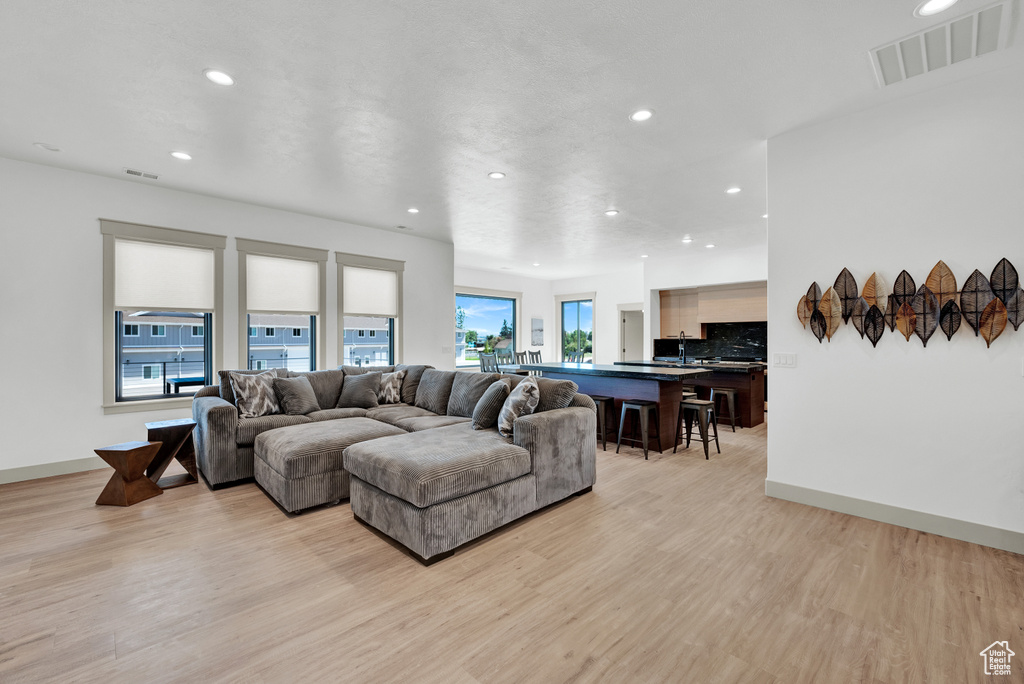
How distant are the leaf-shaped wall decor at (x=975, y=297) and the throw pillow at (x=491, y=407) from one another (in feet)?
9.80

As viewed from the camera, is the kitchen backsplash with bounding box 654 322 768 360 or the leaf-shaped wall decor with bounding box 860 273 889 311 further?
the kitchen backsplash with bounding box 654 322 768 360

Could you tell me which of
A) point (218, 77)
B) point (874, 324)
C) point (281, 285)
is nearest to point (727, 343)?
point (874, 324)

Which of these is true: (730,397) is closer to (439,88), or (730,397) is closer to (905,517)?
(905,517)

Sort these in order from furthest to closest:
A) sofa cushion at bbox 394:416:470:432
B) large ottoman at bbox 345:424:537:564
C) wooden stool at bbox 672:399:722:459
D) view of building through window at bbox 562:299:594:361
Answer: view of building through window at bbox 562:299:594:361
wooden stool at bbox 672:399:722:459
sofa cushion at bbox 394:416:470:432
large ottoman at bbox 345:424:537:564

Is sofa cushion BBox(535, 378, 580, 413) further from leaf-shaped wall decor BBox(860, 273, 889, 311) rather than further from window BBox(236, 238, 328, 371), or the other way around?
window BBox(236, 238, 328, 371)

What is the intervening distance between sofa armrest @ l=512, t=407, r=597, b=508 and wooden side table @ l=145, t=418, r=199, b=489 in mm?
2880

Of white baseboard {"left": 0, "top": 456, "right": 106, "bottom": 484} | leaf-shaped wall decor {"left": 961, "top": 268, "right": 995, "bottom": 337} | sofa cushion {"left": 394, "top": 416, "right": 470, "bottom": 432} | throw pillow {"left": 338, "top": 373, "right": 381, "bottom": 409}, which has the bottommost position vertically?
white baseboard {"left": 0, "top": 456, "right": 106, "bottom": 484}

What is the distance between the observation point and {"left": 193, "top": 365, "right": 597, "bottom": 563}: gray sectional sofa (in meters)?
2.57

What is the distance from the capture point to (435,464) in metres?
2.58

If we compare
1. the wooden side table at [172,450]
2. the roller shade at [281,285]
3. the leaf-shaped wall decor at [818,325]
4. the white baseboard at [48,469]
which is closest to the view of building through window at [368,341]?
the roller shade at [281,285]

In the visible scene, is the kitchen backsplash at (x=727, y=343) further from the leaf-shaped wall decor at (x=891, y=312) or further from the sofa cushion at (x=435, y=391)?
the sofa cushion at (x=435, y=391)

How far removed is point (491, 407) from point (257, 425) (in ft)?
6.85

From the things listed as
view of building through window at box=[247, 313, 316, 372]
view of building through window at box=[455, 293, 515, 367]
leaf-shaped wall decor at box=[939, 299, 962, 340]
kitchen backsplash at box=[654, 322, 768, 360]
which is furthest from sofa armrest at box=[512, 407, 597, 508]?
view of building through window at box=[455, 293, 515, 367]

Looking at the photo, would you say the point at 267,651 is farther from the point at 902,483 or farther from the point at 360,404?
the point at 902,483
